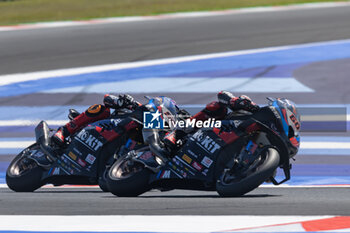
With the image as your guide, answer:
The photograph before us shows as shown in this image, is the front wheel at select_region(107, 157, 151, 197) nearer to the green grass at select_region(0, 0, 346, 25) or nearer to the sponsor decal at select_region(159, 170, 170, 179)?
the sponsor decal at select_region(159, 170, 170, 179)

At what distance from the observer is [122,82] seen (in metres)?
16.6

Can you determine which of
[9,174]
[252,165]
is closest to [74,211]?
[252,165]

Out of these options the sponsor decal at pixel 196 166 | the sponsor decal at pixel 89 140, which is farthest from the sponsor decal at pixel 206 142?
the sponsor decal at pixel 89 140

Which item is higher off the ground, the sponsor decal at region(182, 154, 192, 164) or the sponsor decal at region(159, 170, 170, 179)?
the sponsor decal at region(182, 154, 192, 164)

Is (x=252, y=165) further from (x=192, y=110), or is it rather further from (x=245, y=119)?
(x=192, y=110)

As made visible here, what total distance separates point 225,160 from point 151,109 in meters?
1.13

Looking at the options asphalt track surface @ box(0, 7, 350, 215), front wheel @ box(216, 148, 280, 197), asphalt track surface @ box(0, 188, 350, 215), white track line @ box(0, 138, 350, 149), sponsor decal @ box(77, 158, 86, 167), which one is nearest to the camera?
asphalt track surface @ box(0, 188, 350, 215)

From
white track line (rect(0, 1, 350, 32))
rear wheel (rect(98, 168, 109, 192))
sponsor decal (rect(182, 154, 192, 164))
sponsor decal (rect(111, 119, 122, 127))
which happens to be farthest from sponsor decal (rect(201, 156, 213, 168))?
white track line (rect(0, 1, 350, 32))

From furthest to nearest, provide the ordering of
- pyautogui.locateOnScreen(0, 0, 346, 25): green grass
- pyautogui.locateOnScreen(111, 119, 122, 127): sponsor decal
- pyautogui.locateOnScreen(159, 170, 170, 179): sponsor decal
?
pyautogui.locateOnScreen(0, 0, 346, 25): green grass
pyautogui.locateOnScreen(111, 119, 122, 127): sponsor decal
pyautogui.locateOnScreen(159, 170, 170, 179): sponsor decal

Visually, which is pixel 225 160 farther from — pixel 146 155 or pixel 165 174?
pixel 146 155

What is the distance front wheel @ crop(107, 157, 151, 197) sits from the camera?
7.85 metres

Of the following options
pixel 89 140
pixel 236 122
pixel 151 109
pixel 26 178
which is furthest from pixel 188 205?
pixel 26 178

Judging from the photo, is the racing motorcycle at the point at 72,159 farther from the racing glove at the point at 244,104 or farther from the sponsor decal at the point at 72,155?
the racing glove at the point at 244,104

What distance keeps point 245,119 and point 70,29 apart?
17.1m
